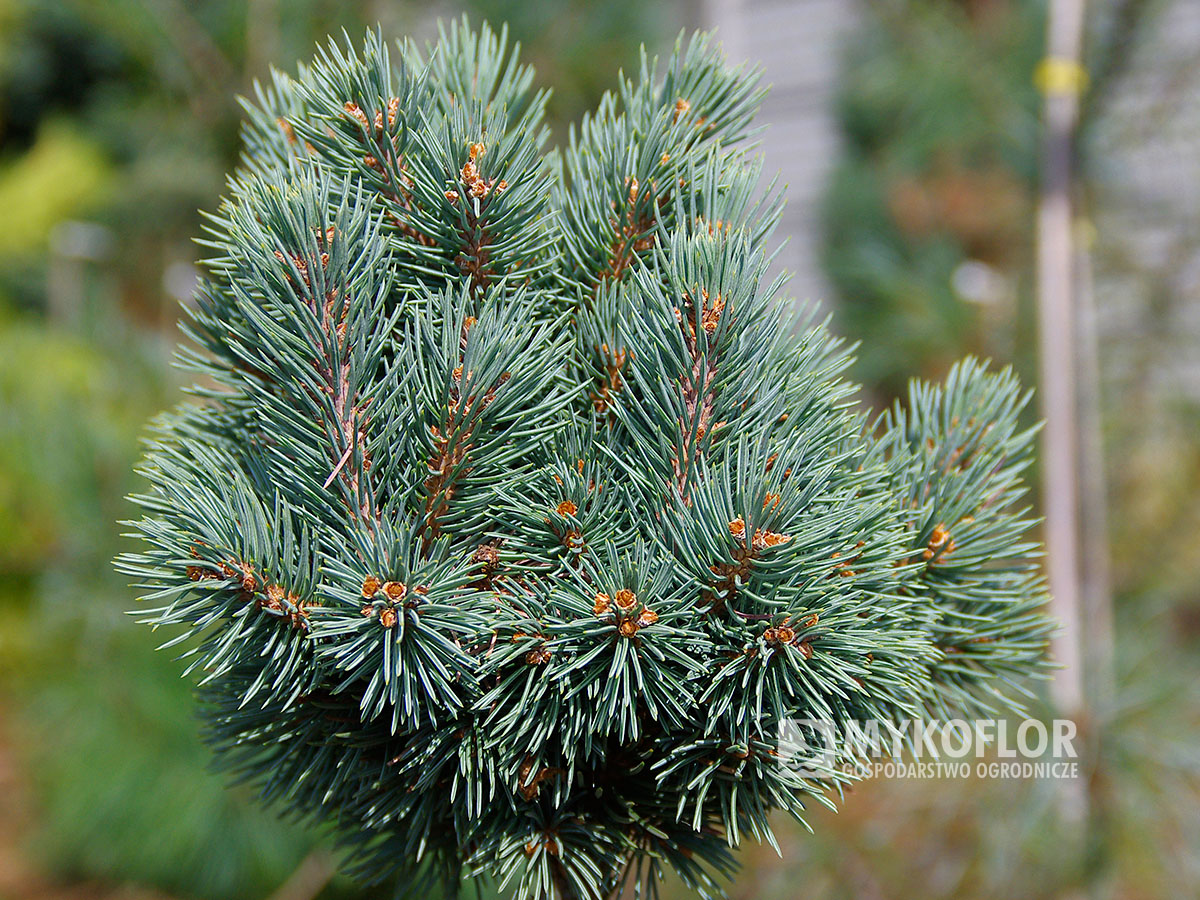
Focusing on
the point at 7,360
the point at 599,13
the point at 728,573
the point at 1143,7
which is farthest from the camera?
the point at 7,360

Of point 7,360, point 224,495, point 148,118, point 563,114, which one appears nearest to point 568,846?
point 224,495

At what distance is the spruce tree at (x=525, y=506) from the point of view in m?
0.54

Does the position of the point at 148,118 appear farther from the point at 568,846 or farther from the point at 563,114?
the point at 568,846

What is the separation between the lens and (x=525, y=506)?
0.58 meters

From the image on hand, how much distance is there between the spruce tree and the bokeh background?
0.46m

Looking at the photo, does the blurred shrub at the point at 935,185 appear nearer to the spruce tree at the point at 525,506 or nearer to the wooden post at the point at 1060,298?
the wooden post at the point at 1060,298

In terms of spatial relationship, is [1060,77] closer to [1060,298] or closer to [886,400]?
[1060,298]

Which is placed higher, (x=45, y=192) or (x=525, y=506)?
(x=45, y=192)

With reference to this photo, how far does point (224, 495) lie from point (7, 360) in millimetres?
3501

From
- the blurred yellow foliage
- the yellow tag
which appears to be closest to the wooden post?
the yellow tag

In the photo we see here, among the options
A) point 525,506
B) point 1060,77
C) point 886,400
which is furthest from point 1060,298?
point 886,400

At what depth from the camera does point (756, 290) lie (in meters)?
0.59

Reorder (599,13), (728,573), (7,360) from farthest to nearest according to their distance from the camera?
(7,360)
(599,13)
(728,573)

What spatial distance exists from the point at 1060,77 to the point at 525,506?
1.54m
